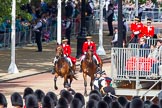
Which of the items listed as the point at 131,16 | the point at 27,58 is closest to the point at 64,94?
the point at 27,58

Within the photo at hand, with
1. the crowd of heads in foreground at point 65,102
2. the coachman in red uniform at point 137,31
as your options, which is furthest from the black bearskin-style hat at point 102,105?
the coachman in red uniform at point 137,31

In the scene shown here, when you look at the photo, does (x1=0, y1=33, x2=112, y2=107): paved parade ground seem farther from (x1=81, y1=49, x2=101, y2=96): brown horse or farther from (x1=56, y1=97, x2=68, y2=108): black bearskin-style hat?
(x1=56, y1=97, x2=68, y2=108): black bearskin-style hat

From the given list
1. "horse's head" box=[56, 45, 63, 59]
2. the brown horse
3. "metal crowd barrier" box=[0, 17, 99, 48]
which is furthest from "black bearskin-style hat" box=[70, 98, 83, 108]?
"metal crowd barrier" box=[0, 17, 99, 48]

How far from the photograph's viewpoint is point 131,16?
64688 mm

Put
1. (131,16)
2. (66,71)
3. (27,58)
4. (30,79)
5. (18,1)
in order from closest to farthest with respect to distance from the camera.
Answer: (66,71) → (30,79) → (18,1) → (27,58) → (131,16)

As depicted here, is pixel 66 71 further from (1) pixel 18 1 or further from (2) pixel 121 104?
(2) pixel 121 104

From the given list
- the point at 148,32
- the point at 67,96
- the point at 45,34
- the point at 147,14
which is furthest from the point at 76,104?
the point at 147,14

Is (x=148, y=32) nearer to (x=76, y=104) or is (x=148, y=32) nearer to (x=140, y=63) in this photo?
(x=140, y=63)

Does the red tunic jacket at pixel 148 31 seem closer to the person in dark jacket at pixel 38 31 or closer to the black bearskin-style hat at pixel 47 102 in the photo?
the black bearskin-style hat at pixel 47 102

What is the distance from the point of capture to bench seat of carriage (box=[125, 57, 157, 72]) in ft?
92.3

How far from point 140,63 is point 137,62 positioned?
151mm

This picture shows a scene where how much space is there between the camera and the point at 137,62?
28.0m

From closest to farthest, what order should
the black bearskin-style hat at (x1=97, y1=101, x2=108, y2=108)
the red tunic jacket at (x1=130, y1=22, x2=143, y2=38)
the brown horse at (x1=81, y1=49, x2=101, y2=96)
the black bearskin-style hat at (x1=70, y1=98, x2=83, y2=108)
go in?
the black bearskin-style hat at (x1=97, y1=101, x2=108, y2=108)
the black bearskin-style hat at (x1=70, y1=98, x2=83, y2=108)
the brown horse at (x1=81, y1=49, x2=101, y2=96)
the red tunic jacket at (x1=130, y1=22, x2=143, y2=38)

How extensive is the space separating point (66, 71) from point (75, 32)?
1934 cm
